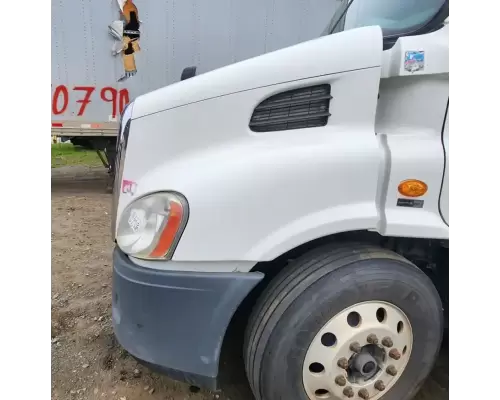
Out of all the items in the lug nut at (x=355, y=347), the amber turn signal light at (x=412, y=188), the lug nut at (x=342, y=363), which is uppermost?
the amber turn signal light at (x=412, y=188)

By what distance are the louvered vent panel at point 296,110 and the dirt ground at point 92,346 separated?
4.93 ft

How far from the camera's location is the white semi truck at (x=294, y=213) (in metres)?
1.72

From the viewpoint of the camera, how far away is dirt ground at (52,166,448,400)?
232 centimetres

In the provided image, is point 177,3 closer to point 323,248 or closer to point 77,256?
point 77,256

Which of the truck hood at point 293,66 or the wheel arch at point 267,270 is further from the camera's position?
the wheel arch at point 267,270

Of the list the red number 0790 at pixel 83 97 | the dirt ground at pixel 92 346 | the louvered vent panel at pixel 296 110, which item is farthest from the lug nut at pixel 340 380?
the red number 0790 at pixel 83 97

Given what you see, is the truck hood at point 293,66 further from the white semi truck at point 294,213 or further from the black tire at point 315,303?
the black tire at point 315,303

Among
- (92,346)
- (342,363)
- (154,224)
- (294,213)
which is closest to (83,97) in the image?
(92,346)

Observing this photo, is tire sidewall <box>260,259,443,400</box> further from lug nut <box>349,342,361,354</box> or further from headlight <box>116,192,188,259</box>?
headlight <box>116,192,188,259</box>

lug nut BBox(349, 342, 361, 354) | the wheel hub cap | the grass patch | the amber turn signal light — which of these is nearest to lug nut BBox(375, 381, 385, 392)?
the wheel hub cap

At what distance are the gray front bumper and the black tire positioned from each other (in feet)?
0.51

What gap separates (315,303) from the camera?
1.74 metres

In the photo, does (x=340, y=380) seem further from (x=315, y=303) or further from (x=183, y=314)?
(x=183, y=314)

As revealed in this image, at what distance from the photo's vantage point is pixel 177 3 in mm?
6668
